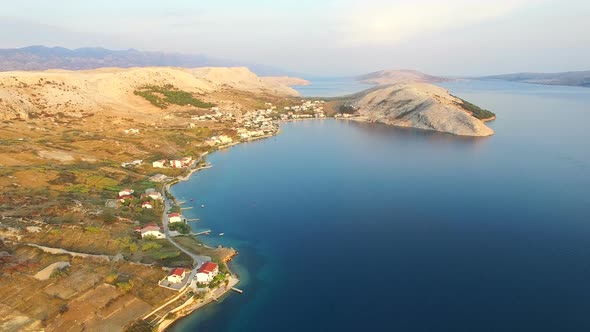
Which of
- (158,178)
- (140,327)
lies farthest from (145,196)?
(140,327)

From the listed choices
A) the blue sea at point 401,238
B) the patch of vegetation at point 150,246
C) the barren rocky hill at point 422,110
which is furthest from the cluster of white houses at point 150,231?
the barren rocky hill at point 422,110

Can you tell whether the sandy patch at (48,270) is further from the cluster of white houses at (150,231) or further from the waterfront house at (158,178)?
the waterfront house at (158,178)

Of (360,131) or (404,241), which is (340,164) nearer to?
(404,241)

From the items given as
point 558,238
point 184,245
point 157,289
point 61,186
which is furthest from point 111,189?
point 558,238

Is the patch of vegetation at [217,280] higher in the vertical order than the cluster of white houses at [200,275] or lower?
lower

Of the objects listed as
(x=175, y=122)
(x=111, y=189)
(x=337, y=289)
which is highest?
(x=175, y=122)

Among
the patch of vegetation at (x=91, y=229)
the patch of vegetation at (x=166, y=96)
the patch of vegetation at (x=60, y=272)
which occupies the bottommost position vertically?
the patch of vegetation at (x=60, y=272)

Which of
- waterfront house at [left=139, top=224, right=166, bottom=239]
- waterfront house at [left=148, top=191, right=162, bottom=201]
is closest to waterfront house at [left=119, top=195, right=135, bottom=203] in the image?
waterfront house at [left=148, top=191, right=162, bottom=201]
